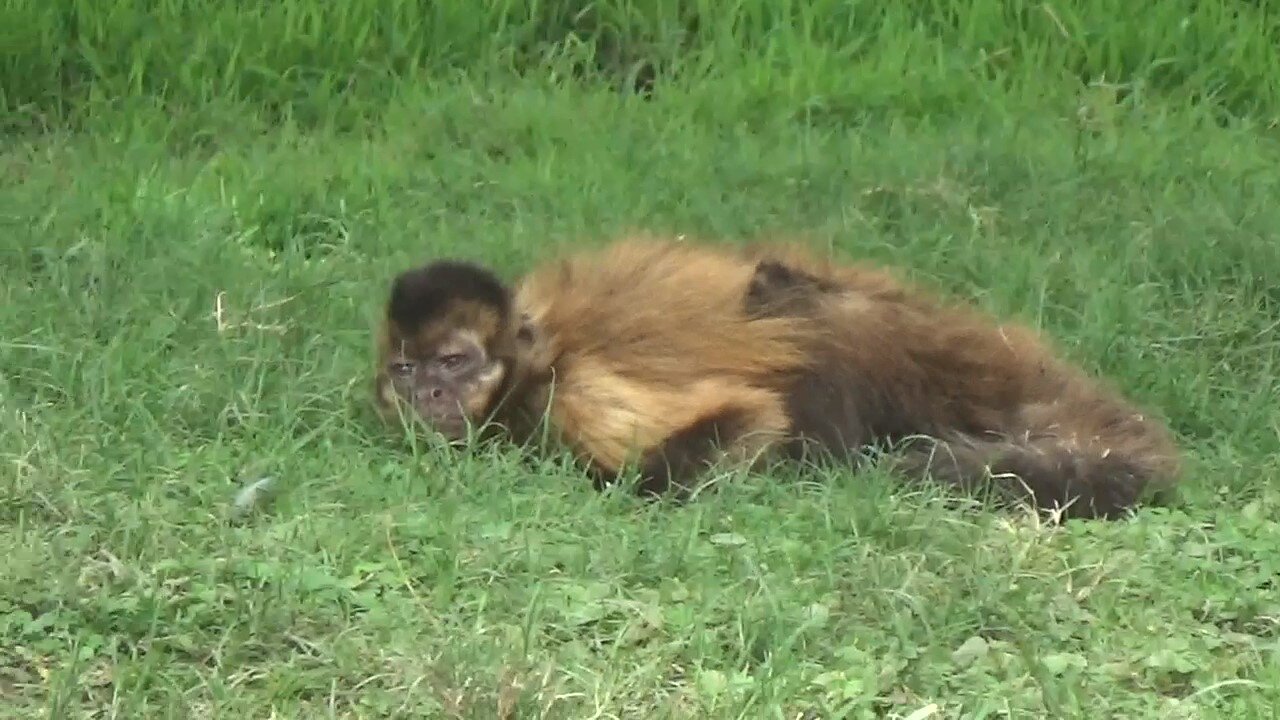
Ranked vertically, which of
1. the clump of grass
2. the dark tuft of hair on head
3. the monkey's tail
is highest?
the dark tuft of hair on head

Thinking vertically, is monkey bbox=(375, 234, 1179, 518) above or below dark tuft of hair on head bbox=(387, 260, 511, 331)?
below

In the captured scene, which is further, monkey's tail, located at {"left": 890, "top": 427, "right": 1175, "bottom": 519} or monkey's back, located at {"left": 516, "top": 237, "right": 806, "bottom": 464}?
monkey's back, located at {"left": 516, "top": 237, "right": 806, "bottom": 464}

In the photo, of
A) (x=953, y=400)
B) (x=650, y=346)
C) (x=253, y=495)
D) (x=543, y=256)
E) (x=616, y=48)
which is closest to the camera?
(x=253, y=495)

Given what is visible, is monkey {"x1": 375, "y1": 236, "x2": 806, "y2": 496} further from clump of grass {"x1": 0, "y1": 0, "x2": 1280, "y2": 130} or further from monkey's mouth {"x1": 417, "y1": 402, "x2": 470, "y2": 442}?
clump of grass {"x1": 0, "y1": 0, "x2": 1280, "y2": 130}

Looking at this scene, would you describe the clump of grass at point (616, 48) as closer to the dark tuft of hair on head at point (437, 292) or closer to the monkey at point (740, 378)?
the monkey at point (740, 378)

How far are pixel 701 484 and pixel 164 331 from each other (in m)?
1.85

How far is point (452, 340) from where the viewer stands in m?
5.19

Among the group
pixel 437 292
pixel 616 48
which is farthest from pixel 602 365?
pixel 616 48

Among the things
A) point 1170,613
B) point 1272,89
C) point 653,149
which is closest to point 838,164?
point 653,149

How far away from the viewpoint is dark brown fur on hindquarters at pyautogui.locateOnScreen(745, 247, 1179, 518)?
508cm

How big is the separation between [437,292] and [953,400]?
1574 millimetres

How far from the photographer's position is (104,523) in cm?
418

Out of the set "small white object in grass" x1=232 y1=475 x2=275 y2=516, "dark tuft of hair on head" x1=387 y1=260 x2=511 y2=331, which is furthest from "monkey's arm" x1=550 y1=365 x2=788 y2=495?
"small white object in grass" x1=232 y1=475 x2=275 y2=516

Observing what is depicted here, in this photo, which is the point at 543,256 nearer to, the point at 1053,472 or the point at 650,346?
the point at 650,346
